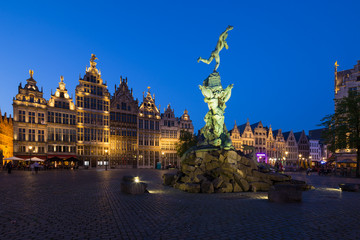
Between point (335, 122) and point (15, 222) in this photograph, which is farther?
point (335, 122)

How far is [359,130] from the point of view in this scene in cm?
3525

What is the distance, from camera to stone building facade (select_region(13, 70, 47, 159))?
49219 millimetres

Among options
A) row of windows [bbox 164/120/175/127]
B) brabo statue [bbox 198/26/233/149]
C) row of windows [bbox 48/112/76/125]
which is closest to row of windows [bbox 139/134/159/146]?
row of windows [bbox 164/120/175/127]

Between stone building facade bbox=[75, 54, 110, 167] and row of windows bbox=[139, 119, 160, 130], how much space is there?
9061 mm

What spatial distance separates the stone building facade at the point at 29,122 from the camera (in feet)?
161

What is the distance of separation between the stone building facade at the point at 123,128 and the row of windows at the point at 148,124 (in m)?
1.45

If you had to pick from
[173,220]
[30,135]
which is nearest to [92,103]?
[30,135]

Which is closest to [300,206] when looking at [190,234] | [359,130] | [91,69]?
[190,234]

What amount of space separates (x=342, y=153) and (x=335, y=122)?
21.7m

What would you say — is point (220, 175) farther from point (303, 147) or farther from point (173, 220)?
point (303, 147)

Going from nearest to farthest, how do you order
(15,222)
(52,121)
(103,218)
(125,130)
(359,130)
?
(15,222), (103,218), (359,130), (52,121), (125,130)

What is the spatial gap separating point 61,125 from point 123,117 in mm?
14616

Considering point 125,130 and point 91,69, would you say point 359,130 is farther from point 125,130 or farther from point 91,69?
point 91,69

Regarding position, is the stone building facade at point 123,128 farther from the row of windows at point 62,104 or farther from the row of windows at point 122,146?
the row of windows at point 62,104
